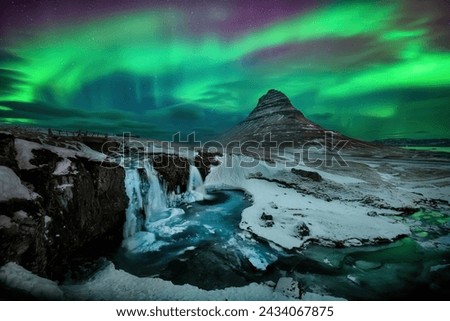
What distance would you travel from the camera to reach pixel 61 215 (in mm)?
7270

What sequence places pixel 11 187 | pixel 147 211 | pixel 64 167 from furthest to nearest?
pixel 147 211
pixel 64 167
pixel 11 187

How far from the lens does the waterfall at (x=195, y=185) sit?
18.3 metres

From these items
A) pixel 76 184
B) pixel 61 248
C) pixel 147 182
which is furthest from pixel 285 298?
pixel 147 182

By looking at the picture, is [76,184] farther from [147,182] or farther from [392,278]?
[392,278]

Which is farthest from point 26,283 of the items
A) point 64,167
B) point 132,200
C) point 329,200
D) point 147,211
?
point 329,200

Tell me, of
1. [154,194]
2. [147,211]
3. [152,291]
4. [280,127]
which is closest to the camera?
[152,291]

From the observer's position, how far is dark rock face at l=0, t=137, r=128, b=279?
5.54 m

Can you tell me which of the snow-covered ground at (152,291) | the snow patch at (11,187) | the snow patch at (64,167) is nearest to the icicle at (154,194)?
the snow patch at (64,167)

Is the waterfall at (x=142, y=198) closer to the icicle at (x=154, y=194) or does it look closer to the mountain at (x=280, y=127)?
the icicle at (x=154, y=194)

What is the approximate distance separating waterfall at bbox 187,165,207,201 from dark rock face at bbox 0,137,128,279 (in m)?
7.76

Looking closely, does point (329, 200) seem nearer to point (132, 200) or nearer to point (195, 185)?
point (195, 185)

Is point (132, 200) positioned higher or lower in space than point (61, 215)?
lower

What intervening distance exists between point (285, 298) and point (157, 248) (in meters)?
5.70

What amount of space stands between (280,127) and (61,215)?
7730 cm
